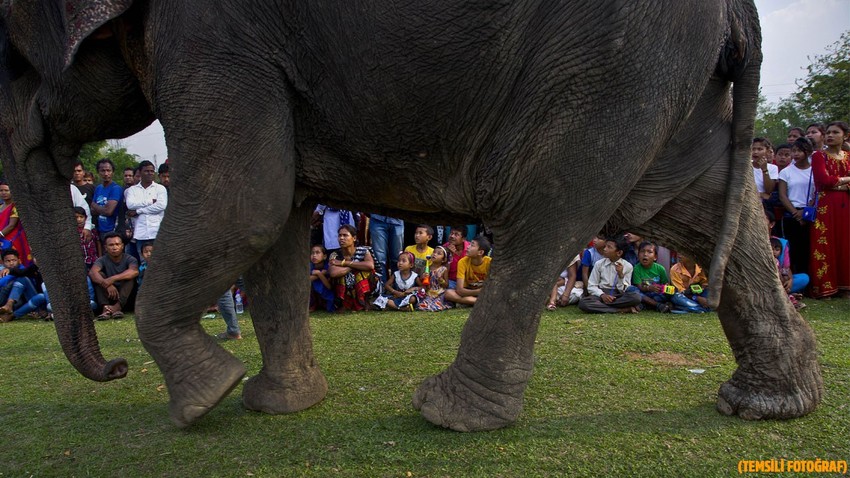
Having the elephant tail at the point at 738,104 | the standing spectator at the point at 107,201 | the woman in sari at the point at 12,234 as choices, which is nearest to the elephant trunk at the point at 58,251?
the elephant tail at the point at 738,104

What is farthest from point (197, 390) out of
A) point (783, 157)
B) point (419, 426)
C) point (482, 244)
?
point (783, 157)

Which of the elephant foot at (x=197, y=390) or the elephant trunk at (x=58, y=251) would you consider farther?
the elephant trunk at (x=58, y=251)

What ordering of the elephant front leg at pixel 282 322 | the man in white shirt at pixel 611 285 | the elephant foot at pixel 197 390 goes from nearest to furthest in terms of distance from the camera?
the elephant foot at pixel 197 390 → the elephant front leg at pixel 282 322 → the man in white shirt at pixel 611 285

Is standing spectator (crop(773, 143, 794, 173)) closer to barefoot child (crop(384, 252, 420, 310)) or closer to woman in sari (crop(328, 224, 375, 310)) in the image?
barefoot child (crop(384, 252, 420, 310))

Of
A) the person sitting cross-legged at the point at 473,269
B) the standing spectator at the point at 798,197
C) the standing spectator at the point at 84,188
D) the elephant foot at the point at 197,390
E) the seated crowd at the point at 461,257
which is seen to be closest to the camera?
the elephant foot at the point at 197,390

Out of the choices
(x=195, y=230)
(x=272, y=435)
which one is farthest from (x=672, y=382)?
(x=195, y=230)

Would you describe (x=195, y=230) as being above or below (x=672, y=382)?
above

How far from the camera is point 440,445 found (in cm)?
235

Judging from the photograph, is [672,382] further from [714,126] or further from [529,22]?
[529,22]

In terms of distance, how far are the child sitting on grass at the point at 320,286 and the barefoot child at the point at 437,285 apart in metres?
0.94

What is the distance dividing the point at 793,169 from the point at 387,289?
425cm

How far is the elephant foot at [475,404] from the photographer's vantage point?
7.89 ft

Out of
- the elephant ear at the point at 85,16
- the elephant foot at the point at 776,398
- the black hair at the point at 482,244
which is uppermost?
the elephant ear at the point at 85,16

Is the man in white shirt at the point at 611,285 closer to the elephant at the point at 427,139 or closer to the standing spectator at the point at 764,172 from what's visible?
the standing spectator at the point at 764,172
